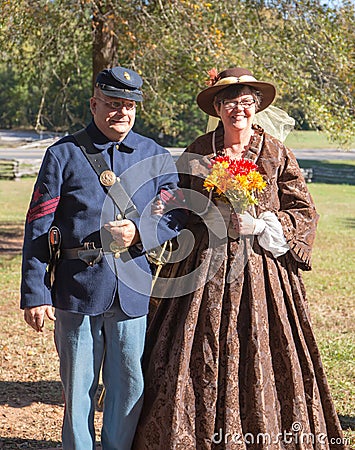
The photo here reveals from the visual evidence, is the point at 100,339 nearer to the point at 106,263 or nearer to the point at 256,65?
the point at 106,263

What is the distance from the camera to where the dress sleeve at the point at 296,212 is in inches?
132

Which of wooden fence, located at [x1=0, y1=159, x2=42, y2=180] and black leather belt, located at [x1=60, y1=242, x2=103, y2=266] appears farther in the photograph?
wooden fence, located at [x1=0, y1=159, x2=42, y2=180]

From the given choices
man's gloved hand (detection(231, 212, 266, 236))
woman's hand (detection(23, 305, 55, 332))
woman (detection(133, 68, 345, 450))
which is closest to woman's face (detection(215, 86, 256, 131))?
woman (detection(133, 68, 345, 450))

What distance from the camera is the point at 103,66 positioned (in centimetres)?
884

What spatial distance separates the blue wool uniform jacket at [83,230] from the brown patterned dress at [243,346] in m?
0.26

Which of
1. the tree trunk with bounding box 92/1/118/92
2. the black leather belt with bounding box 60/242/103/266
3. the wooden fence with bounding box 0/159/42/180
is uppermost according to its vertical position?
the tree trunk with bounding box 92/1/118/92

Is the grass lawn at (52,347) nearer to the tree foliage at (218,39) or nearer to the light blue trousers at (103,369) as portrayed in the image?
the light blue trousers at (103,369)

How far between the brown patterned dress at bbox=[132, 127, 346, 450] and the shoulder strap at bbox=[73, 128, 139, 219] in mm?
390

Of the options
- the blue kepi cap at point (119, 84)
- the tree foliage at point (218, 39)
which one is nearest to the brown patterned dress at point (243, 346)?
the blue kepi cap at point (119, 84)

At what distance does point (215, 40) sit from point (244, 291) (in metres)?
5.47

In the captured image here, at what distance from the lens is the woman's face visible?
10.9ft

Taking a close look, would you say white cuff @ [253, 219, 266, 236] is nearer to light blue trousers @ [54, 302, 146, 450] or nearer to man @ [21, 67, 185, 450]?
man @ [21, 67, 185, 450]

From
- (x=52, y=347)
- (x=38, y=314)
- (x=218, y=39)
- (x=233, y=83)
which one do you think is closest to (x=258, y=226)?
(x=233, y=83)

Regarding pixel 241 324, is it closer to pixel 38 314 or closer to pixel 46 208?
pixel 38 314
